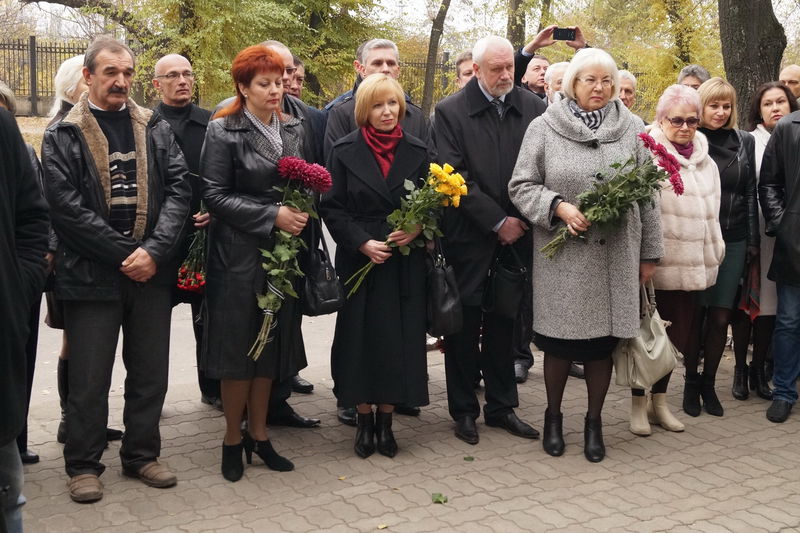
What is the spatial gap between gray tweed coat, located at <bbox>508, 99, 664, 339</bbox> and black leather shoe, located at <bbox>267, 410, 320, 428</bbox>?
1674 millimetres

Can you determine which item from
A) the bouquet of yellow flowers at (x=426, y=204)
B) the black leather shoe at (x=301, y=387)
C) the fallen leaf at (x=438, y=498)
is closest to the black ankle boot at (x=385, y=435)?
the fallen leaf at (x=438, y=498)

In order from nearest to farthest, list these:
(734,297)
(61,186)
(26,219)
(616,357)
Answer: (26,219) < (61,186) < (616,357) < (734,297)

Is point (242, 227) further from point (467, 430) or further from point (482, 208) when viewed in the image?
point (467, 430)

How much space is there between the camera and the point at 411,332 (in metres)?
5.37

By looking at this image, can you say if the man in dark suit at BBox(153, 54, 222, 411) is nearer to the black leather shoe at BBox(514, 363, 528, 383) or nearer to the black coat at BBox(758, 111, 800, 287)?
the black leather shoe at BBox(514, 363, 528, 383)

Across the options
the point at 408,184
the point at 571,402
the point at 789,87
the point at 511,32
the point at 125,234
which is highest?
the point at 511,32

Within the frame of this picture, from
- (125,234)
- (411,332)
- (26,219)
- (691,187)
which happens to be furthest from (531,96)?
(26,219)

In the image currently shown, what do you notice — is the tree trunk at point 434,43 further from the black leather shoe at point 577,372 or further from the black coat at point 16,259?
the black coat at point 16,259

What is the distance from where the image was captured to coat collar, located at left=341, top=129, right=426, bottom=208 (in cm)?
527

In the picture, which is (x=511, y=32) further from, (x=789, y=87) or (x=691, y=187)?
(x=691, y=187)

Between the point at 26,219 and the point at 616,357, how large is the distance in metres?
3.55

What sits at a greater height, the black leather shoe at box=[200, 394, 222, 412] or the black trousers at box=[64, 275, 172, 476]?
the black trousers at box=[64, 275, 172, 476]

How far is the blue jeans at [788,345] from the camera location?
623 centimetres

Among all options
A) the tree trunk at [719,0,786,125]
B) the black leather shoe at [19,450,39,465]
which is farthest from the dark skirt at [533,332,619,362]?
the tree trunk at [719,0,786,125]
